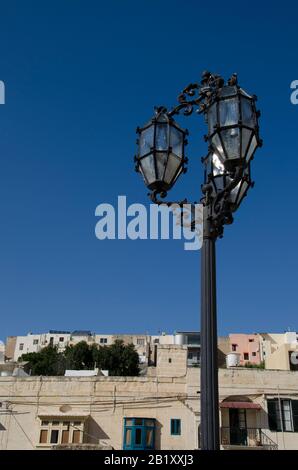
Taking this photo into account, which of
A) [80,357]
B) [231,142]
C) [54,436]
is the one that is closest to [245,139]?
[231,142]

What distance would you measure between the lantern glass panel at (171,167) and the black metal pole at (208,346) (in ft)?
1.85

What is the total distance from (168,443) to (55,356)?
35.8 meters

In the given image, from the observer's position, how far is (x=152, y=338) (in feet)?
282

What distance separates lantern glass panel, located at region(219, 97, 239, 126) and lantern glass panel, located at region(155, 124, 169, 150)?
719mm

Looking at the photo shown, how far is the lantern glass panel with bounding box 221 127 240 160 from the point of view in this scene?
4.84 meters

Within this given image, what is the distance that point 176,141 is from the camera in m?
5.45

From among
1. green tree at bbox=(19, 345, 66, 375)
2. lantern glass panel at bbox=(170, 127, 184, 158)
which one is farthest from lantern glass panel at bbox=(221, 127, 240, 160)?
green tree at bbox=(19, 345, 66, 375)

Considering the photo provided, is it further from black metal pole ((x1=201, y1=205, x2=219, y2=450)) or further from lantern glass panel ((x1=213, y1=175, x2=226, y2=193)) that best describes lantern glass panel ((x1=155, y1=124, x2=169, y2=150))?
black metal pole ((x1=201, y1=205, x2=219, y2=450))

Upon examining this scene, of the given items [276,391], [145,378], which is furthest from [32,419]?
[276,391]

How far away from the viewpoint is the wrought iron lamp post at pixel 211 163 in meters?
4.41

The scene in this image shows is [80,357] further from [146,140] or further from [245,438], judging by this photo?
[146,140]

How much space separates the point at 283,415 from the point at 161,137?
26641 millimetres

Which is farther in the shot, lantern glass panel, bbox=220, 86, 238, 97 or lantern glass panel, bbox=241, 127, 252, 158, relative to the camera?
lantern glass panel, bbox=220, 86, 238, 97
